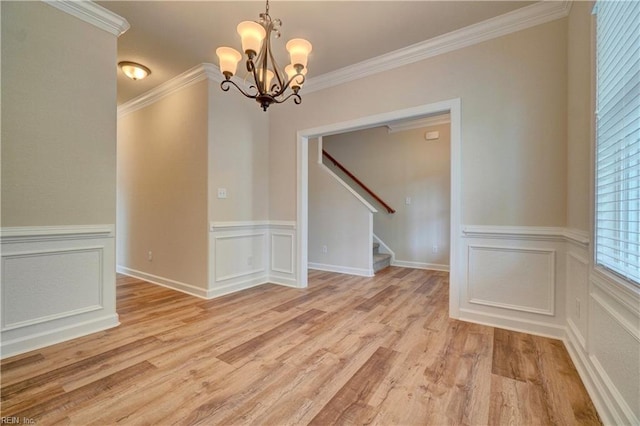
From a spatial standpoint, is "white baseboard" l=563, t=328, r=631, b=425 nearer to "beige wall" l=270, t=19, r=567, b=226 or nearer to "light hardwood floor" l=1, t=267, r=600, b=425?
"light hardwood floor" l=1, t=267, r=600, b=425

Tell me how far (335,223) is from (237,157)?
1936 mm

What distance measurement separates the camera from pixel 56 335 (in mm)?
2104

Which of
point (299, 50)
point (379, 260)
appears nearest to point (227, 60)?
point (299, 50)

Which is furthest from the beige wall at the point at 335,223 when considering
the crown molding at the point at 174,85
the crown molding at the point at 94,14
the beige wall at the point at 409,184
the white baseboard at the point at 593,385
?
the crown molding at the point at 94,14

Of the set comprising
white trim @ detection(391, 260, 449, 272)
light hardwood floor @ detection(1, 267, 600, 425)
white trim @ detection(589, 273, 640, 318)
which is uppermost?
white trim @ detection(589, 273, 640, 318)

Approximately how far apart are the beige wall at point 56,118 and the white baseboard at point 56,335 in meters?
0.83

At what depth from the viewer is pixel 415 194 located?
504cm

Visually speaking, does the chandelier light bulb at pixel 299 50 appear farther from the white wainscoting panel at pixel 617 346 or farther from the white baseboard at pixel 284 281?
the white baseboard at pixel 284 281

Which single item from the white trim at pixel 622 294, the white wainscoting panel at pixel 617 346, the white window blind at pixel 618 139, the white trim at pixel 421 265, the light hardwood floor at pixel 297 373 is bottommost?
the light hardwood floor at pixel 297 373

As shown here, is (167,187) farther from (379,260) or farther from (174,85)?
(379,260)

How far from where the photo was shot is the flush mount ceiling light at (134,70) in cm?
309

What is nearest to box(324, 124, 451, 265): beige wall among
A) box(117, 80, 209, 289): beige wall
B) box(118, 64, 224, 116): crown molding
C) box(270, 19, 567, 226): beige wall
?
box(270, 19, 567, 226): beige wall

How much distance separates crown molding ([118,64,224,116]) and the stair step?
354 cm

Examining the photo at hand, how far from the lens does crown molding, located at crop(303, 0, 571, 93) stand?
2199mm
